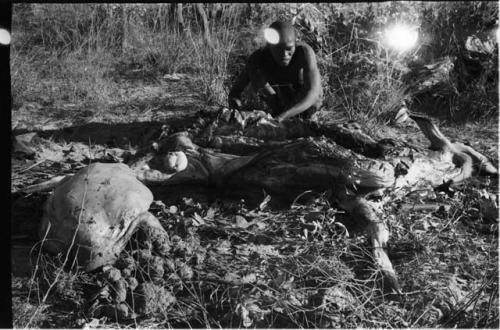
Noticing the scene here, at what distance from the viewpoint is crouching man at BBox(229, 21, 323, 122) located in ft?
13.4

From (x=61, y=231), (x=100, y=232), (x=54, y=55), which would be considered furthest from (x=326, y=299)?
(x=54, y=55)

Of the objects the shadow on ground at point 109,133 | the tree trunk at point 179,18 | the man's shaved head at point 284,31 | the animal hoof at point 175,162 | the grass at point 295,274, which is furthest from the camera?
the tree trunk at point 179,18

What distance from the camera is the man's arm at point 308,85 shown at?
4.14m

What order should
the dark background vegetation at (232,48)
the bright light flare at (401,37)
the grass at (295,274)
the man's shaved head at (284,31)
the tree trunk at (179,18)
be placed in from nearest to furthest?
1. the grass at (295,274)
2. the man's shaved head at (284,31)
3. the dark background vegetation at (232,48)
4. the bright light flare at (401,37)
5. the tree trunk at (179,18)

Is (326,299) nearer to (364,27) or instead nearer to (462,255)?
(462,255)

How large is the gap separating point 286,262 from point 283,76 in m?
1.93

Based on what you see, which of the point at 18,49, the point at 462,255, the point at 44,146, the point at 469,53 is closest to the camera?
the point at 462,255

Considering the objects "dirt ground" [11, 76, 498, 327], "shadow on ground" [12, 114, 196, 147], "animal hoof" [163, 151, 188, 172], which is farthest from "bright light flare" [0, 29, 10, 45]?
"shadow on ground" [12, 114, 196, 147]

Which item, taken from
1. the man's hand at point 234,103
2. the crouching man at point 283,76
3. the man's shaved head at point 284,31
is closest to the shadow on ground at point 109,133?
the man's hand at point 234,103

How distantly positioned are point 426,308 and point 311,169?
3.49 feet

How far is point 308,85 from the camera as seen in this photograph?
419 cm

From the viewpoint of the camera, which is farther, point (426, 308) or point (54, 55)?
point (54, 55)

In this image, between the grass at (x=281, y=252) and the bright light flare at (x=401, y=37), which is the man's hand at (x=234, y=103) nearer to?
the grass at (x=281, y=252)

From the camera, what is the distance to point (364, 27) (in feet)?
18.2
